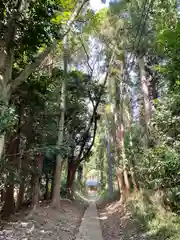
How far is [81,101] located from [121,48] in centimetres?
419

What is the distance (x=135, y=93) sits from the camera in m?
17.9

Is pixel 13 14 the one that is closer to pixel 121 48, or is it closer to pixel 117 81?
pixel 121 48

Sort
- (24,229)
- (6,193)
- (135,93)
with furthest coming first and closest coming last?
(135,93) < (6,193) < (24,229)

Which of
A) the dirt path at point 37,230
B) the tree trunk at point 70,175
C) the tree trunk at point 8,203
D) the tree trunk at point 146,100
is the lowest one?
→ the dirt path at point 37,230

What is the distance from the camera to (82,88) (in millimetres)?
15367

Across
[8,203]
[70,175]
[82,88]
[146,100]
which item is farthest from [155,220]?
[70,175]

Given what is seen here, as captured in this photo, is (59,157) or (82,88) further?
(82,88)

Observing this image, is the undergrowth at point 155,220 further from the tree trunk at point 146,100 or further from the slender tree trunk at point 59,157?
the slender tree trunk at point 59,157

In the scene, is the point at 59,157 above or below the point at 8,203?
above

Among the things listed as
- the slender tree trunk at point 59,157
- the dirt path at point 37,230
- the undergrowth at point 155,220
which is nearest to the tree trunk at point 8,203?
the dirt path at point 37,230

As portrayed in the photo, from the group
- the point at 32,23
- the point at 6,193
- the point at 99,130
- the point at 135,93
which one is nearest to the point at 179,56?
the point at 32,23

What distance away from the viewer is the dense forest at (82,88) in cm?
577

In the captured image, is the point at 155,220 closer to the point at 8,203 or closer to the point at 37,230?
the point at 37,230

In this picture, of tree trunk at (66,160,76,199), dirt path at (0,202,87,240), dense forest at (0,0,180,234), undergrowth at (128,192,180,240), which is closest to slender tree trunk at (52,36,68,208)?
dense forest at (0,0,180,234)
